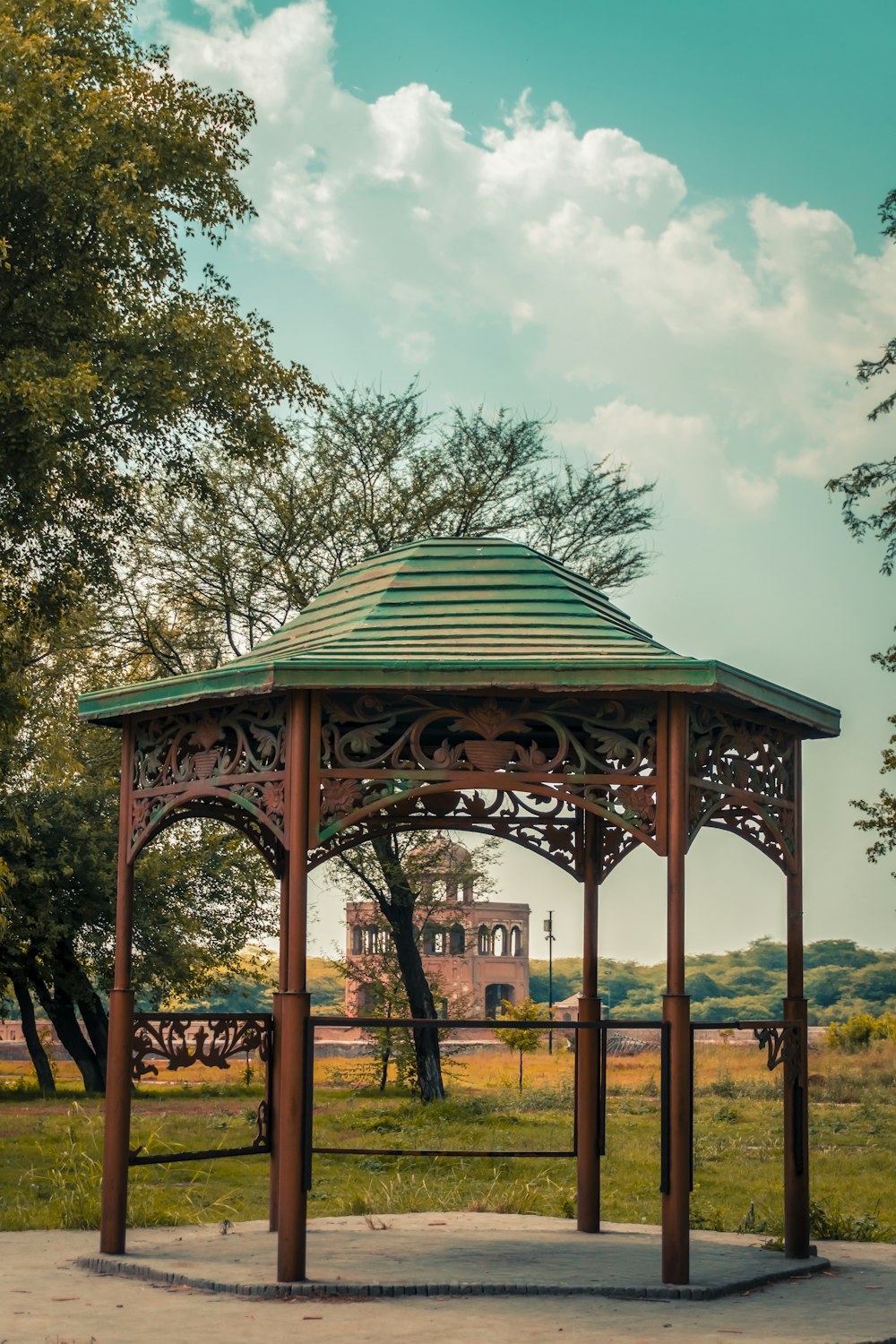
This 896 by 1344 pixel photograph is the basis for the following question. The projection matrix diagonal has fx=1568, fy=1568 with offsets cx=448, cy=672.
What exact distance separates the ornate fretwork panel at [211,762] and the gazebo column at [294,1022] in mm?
159

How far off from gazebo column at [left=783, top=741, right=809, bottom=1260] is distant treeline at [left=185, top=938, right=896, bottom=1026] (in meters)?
55.5

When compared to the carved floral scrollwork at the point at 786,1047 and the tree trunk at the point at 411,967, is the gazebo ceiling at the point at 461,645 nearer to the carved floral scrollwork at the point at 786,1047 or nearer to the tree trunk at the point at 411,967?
the carved floral scrollwork at the point at 786,1047

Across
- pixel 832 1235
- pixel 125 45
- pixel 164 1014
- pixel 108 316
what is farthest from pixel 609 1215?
pixel 125 45

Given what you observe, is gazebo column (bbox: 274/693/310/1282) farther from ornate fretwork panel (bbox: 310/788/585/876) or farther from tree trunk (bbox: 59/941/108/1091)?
tree trunk (bbox: 59/941/108/1091)

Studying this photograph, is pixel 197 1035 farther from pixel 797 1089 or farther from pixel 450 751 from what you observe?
pixel 797 1089

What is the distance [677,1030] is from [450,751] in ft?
6.34

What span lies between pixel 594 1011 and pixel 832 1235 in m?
2.39

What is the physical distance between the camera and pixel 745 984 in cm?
8194

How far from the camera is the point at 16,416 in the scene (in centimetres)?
1516

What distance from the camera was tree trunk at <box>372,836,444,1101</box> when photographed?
24.4 metres

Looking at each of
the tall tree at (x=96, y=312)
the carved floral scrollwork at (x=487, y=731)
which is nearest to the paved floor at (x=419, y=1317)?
the carved floral scrollwork at (x=487, y=731)

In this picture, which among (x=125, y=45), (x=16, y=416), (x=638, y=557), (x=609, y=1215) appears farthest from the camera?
(x=638, y=557)

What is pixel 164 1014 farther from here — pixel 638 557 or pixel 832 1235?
pixel 638 557

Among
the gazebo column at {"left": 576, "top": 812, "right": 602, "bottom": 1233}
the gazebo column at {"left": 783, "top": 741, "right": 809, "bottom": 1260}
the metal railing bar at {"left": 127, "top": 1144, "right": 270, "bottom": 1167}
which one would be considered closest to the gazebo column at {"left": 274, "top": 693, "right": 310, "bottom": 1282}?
the metal railing bar at {"left": 127, "top": 1144, "right": 270, "bottom": 1167}
